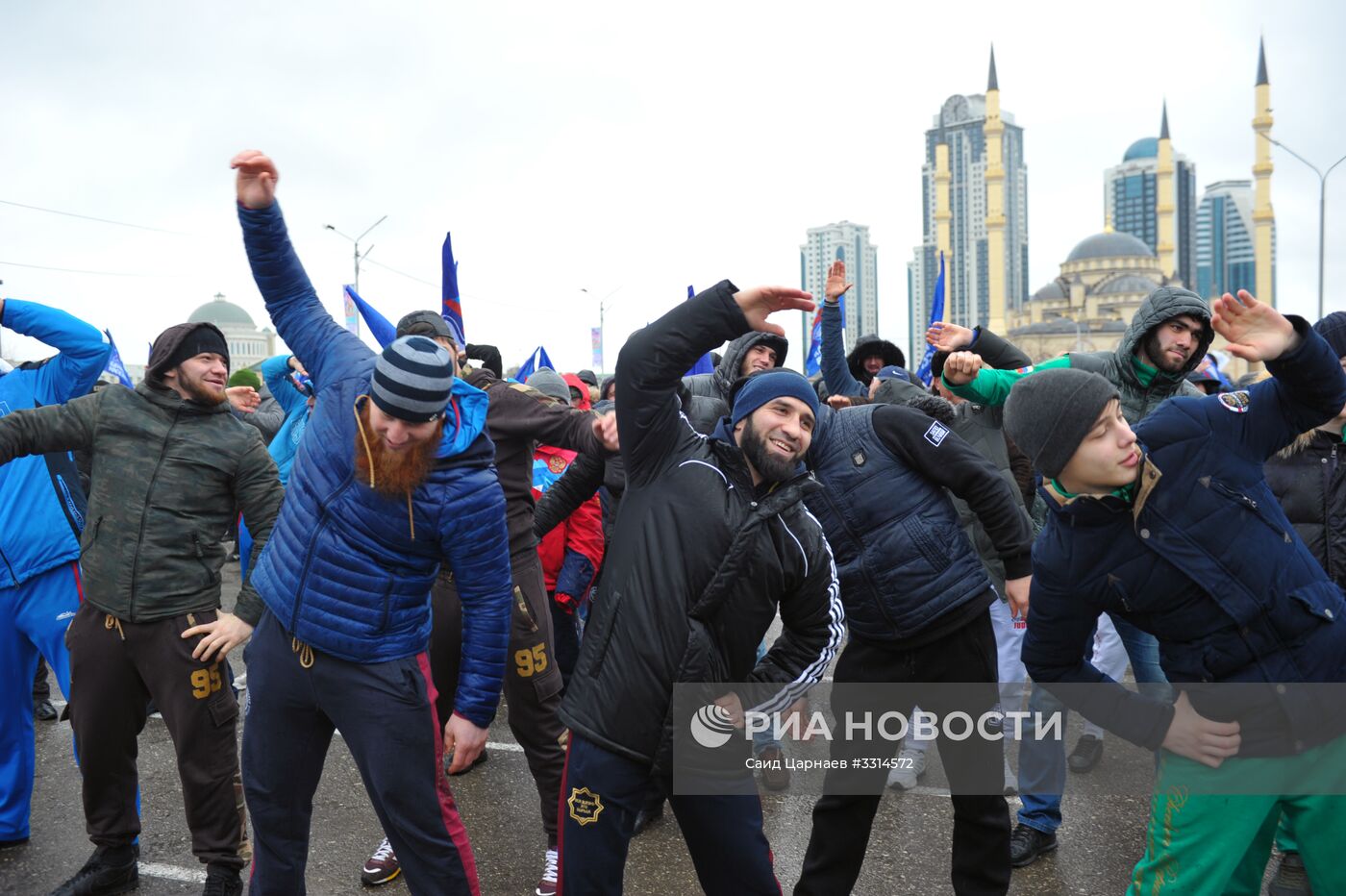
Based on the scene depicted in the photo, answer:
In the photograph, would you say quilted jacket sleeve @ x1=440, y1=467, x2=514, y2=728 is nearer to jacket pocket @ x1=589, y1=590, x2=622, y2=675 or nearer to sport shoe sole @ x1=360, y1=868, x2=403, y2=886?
jacket pocket @ x1=589, y1=590, x2=622, y2=675

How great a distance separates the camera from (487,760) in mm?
5633

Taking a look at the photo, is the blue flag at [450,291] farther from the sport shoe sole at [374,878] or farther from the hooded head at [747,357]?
the sport shoe sole at [374,878]

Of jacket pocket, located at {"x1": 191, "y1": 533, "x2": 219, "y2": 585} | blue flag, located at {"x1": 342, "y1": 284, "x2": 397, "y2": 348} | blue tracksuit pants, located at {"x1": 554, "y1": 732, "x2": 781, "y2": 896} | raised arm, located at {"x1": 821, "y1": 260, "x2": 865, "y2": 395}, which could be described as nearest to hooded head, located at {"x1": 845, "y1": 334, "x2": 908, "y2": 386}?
raised arm, located at {"x1": 821, "y1": 260, "x2": 865, "y2": 395}

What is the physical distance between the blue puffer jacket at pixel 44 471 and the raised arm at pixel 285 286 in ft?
5.56

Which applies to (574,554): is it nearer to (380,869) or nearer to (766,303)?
(380,869)

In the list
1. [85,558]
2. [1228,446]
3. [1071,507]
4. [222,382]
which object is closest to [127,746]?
[85,558]

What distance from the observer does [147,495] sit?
399 cm

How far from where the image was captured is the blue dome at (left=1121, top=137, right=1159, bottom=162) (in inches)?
5778

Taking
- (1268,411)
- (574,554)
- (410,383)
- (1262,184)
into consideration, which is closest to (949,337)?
(1268,411)

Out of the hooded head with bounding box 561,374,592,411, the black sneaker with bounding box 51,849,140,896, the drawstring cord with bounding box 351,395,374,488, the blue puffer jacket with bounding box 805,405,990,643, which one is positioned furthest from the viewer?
the hooded head with bounding box 561,374,592,411

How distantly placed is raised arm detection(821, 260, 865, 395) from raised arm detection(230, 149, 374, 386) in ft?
11.9

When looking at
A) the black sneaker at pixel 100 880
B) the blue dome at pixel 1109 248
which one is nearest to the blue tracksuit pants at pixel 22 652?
the black sneaker at pixel 100 880

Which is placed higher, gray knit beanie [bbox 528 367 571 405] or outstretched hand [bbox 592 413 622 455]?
outstretched hand [bbox 592 413 622 455]

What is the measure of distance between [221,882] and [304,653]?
5.08 feet
